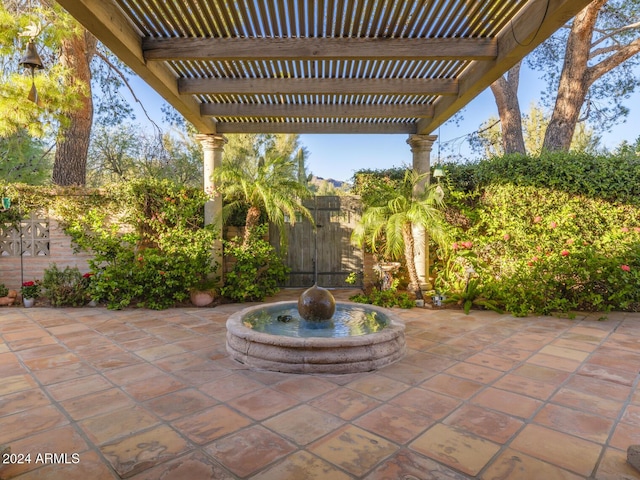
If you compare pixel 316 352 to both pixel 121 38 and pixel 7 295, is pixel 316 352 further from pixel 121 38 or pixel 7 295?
pixel 7 295

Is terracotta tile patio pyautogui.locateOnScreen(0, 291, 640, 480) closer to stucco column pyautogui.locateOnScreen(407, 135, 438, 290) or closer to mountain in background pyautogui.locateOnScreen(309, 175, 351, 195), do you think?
stucco column pyautogui.locateOnScreen(407, 135, 438, 290)

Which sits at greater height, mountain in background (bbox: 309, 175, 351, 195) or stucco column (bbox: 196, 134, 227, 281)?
mountain in background (bbox: 309, 175, 351, 195)

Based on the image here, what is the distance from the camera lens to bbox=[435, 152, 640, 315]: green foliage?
5.55 m

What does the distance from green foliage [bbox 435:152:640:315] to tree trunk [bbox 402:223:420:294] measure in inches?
20.5

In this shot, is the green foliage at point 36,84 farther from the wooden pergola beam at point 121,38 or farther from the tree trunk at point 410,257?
the tree trunk at point 410,257

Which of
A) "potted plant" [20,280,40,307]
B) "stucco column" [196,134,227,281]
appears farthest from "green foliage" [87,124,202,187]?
"potted plant" [20,280,40,307]

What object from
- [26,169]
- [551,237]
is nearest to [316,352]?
[551,237]

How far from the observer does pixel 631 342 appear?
4.16m

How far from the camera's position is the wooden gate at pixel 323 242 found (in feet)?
25.8

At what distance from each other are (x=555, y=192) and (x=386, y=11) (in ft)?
14.3

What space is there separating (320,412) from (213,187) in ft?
15.9

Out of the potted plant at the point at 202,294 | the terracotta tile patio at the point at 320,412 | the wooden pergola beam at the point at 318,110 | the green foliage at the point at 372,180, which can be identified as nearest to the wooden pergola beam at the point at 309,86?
the wooden pergola beam at the point at 318,110

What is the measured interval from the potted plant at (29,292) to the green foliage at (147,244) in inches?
36.1

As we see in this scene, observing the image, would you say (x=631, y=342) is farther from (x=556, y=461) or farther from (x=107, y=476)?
(x=107, y=476)
